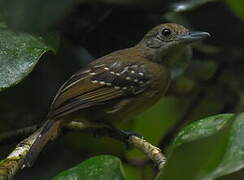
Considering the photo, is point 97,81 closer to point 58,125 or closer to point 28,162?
point 58,125

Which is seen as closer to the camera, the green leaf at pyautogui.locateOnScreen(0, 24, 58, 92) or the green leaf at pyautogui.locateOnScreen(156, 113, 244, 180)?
the green leaf at pyautogui.locateOnScreen(156, 113, 244, 180)

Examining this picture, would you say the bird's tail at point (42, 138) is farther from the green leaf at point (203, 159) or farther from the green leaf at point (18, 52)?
the green leaf at point (203, 159)

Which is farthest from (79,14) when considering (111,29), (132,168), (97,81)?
(132,168)

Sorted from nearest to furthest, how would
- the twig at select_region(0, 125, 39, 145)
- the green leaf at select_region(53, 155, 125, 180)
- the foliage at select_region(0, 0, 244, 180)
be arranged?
the foliage at select_region(0, 0, 244, 180)
the green leaf at select_region(53, 155, 125, 180)
the twig at select_region(0, 125, 39, 145)

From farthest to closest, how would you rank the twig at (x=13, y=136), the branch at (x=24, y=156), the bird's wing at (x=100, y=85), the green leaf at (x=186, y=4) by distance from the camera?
1. the bird's wing at (x=100, y=85)
2. the green leaf at (x=186, y=4)
3. the twig at (x=13, y=136)
4. the branch at (x=24, y=156)

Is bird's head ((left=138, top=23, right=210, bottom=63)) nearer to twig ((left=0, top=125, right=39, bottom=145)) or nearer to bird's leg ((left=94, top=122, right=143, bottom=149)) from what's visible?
bird's leg ((left=94, top=122, right=143, bottom=149))

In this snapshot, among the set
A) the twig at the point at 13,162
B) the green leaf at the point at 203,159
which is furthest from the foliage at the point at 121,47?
the twig at the point at 13,162

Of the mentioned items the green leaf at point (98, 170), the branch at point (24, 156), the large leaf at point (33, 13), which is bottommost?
the branch at point (24, 156)

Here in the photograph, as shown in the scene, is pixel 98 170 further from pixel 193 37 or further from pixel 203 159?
pixel 193 37

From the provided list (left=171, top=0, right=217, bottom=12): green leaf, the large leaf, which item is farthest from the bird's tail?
(left=171, top=0, right=217, bottom=12): green leaf
